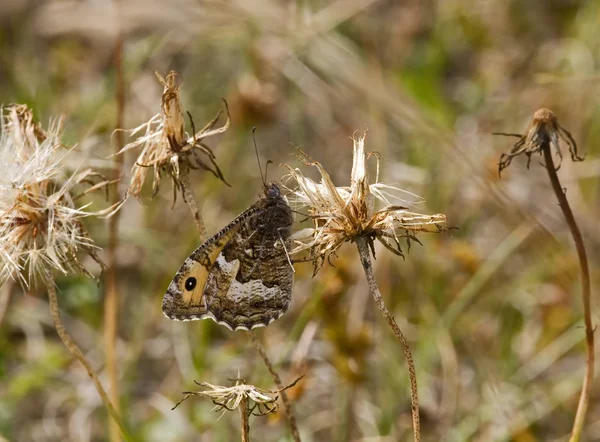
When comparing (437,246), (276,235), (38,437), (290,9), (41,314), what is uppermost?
→ (290,9)

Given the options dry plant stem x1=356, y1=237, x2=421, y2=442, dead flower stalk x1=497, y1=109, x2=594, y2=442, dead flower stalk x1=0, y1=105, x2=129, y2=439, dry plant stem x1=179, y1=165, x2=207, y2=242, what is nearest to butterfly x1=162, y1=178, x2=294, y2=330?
dry plant stem x1=179, y1=165, x2=207, y2=242

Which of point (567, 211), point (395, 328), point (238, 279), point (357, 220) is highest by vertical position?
point (567, 211)

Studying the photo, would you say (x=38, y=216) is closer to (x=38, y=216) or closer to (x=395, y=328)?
(x=38, y=216)

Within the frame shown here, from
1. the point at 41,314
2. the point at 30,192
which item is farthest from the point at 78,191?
the point at 41,314

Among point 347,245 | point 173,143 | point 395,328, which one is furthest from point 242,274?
point 347,245

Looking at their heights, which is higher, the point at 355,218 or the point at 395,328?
the point at 355,218

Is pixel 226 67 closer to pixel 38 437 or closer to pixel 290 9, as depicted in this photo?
pixel 290 9

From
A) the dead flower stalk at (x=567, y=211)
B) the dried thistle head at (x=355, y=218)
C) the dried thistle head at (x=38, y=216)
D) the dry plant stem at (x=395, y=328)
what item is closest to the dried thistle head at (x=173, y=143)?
the dried thistle head at (x=38, y=216)
